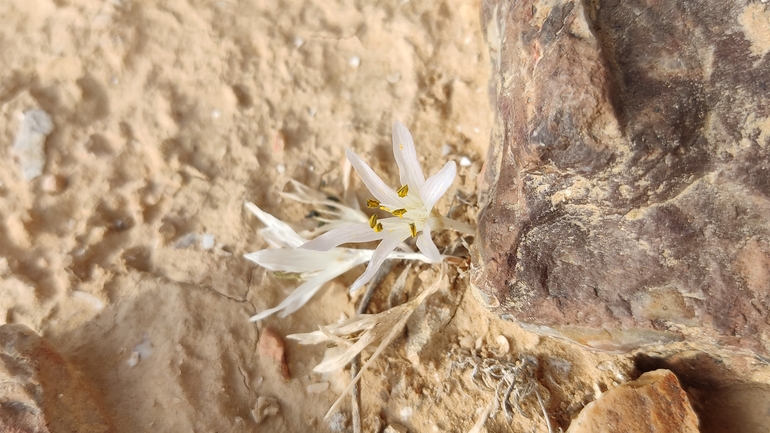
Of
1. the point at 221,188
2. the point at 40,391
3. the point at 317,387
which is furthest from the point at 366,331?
the point at 40,391

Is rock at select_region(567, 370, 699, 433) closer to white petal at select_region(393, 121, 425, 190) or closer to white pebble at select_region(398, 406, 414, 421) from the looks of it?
white pebble at select_region(398, 406, 414, 421)

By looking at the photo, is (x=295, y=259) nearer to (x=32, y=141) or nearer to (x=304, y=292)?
(x=304, y=292)

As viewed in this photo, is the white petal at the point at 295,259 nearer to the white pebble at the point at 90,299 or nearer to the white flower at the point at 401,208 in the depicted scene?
the white flower at the point at 401,208

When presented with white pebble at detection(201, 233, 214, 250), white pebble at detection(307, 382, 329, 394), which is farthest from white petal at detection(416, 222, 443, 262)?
white pebble at detection(201, 233, 214, 250)

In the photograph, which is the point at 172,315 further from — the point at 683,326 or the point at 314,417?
the point at 683,326

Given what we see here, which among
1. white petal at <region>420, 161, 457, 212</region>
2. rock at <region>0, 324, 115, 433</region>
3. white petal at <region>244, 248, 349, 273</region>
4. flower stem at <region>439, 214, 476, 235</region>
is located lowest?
rock at <region>0, 324, 115, 433</region>

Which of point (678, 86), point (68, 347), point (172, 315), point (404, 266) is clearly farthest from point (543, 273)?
point (68, 347)
